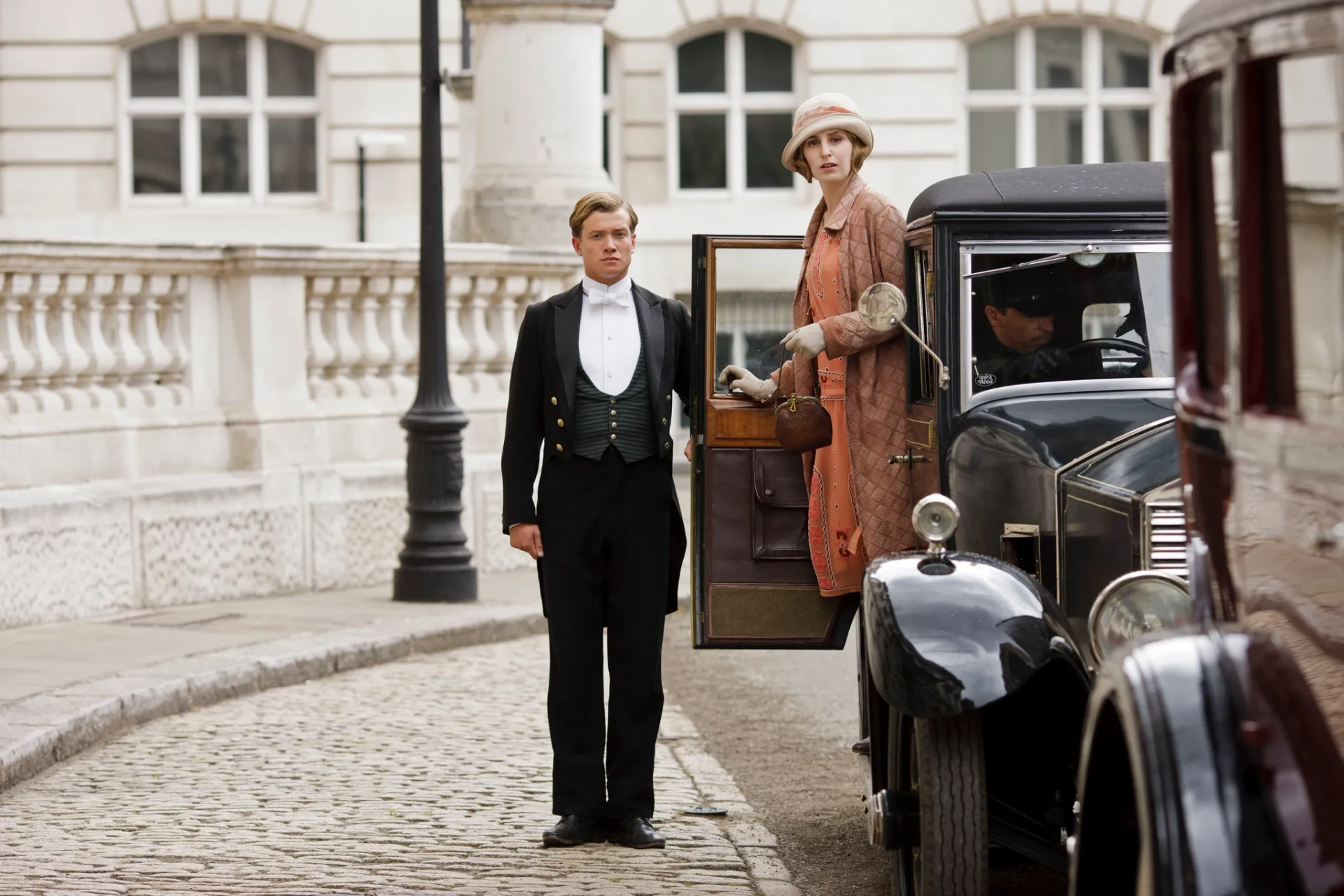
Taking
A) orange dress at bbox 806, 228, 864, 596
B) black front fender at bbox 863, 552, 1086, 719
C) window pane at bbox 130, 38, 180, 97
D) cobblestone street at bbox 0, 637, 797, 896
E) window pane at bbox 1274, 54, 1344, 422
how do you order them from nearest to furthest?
window pane at bbox 1274, 54, 1344, 422 → black front fender at bbox 863, 552, 1086, 719 → cobblestone street at bbox 0, 637, 797, 896 → orange dress at bbox 806, 228, 864, 596 → window pane at bbox 130, 38, 180, 97

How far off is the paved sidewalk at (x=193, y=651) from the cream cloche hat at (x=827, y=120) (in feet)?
11.5

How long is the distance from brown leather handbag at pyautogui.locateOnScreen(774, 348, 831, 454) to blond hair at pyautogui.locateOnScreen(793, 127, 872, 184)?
0.68 meters

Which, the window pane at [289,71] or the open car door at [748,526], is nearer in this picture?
the open car door at [748,526]

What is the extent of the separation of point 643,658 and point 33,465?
567cm

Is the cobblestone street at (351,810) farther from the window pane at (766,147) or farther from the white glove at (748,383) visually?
the window pane at (766,147)

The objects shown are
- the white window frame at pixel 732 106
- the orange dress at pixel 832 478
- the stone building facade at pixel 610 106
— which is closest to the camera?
the orange dress at pixel 832 478

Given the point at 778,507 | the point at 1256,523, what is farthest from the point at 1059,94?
the point at 1256,523

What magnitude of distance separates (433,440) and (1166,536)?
7.86 meters

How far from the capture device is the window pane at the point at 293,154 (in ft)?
84.3

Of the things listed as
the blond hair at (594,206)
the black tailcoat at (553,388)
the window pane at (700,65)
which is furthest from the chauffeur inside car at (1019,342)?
the window pane at (700,65)

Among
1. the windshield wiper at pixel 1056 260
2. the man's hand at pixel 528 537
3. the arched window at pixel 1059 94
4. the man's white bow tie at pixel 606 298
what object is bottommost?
the man's hand at pixel 528 537

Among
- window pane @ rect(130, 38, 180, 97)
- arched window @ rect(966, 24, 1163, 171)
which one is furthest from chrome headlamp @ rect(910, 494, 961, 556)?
window pane @ rect(130, 38, 180, 97)

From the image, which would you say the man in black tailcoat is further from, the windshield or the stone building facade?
the stone building facade

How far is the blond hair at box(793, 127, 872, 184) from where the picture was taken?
6879mm
